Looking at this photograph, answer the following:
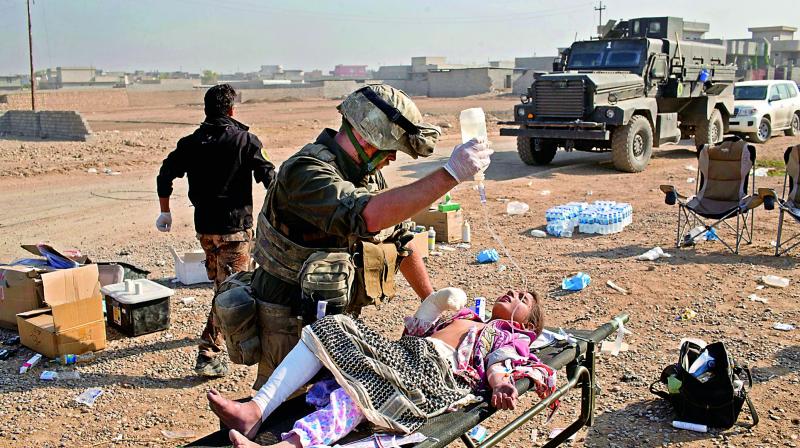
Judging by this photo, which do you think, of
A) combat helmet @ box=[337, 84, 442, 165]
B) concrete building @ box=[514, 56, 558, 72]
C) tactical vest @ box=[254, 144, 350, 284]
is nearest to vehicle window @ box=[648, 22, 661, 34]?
combat helmet @ box=[337, 84, 442, 165]

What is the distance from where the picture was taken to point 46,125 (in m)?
19.5

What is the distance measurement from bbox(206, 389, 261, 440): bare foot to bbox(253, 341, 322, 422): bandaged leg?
0.04m

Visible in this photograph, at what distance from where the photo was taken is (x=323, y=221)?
94.8 inches

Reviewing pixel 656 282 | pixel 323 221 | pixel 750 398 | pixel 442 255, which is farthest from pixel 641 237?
pixel 323 221

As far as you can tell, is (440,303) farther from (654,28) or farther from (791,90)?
(791,90)

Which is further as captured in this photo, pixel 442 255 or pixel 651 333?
pixel 442 255

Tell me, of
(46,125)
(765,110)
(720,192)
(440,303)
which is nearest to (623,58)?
(765,110)

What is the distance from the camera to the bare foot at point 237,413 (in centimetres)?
222

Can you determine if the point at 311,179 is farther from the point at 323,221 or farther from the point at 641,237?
the point at 641,237

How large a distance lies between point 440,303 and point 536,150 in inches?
453

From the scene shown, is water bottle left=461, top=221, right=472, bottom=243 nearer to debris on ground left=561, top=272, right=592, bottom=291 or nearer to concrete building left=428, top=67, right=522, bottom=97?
debris on ground left=561, top=272, right=592, bottom=291

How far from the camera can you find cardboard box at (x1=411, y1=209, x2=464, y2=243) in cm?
791

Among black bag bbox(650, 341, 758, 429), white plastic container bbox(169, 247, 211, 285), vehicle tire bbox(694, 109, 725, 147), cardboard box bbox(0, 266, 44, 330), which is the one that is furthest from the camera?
vehicle tire bbox(694, 109, 725, 147)

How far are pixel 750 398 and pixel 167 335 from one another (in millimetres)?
3925
